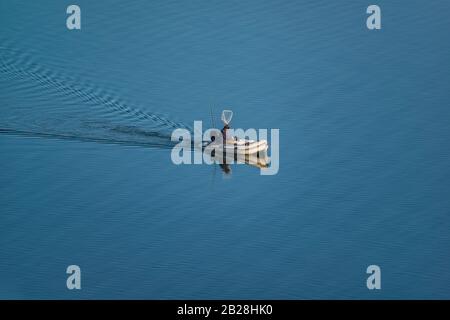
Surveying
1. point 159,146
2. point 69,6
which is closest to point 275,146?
point 159,146

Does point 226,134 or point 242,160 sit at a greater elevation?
point 226,134

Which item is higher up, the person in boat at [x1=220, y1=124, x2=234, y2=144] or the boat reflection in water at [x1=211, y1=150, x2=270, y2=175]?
the person in boat at [x1=220, y1=124, x2=234, y2=144]

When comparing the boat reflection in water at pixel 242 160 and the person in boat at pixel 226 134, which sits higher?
the person in boat at pixel 226 134
